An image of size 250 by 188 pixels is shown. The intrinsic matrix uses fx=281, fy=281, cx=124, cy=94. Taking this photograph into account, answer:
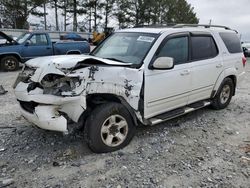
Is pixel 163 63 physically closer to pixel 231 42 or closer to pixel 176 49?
pixel 176 49

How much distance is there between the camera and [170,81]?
4.54m

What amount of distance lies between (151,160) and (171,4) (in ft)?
137

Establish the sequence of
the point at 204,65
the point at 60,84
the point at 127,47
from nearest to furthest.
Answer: the point at 60,84, the point at 127,47, the point at 204,65

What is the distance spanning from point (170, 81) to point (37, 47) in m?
8.52

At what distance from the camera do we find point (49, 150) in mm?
4090

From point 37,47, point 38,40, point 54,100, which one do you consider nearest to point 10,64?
point 37,47

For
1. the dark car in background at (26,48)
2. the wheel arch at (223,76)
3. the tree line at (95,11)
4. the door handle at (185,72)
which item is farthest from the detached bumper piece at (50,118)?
the tree line at (95,11)

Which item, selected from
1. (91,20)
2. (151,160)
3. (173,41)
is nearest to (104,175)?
(151,160)

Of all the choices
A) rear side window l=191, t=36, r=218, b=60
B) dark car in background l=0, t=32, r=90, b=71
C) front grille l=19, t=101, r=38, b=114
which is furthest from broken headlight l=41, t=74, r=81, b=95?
dark car in background l=0, t=32, r=90, b=71

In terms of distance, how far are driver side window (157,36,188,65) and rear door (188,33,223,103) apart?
0.65 ft

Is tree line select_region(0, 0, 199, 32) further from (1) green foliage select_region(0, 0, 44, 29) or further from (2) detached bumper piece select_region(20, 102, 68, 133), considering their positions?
(2) detached bumper piece select_region(20, 102, 68, 133)

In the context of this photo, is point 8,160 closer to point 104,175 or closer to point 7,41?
point 104,175

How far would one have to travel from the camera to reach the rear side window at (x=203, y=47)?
16.7ft

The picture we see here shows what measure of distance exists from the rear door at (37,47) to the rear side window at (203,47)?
804 centimetres
